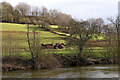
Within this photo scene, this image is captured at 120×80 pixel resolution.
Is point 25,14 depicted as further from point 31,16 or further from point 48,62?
point 48,62

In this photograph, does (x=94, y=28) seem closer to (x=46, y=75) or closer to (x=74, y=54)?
(x=74, y=54)

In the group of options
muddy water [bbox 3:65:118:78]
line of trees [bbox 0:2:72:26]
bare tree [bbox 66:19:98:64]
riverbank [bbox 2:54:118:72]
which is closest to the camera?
muddy water [bbox 3:65:118:78]

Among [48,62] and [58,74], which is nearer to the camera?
[58,74]

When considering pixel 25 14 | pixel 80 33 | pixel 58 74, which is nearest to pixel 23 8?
pixel 25 14

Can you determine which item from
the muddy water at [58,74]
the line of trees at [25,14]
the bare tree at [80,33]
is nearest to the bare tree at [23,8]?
the line of trees at [25,14]

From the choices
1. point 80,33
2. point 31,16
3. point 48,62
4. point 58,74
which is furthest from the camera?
point 31,16

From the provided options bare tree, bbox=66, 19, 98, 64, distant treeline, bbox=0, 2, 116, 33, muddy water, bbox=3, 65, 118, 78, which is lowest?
muddy water, bbox=3, 65, 118, 78

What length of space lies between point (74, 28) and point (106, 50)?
730cm

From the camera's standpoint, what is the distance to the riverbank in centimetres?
2859

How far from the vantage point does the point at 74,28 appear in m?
32.8

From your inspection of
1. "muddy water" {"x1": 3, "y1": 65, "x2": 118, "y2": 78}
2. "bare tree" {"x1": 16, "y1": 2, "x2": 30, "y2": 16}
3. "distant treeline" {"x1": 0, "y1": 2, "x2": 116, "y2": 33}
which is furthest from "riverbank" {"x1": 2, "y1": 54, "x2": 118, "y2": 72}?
"bare tree" {"x1": 16, "y1": 2, "x2": 30, "y2": 16}

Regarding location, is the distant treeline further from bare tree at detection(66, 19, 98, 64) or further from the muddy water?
the muddy water

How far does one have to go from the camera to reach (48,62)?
29500 mm

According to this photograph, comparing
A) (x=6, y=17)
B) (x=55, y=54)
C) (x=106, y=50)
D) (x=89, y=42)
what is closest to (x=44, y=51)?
(x=55, y=54)
